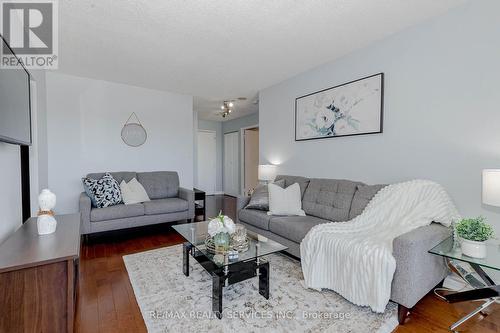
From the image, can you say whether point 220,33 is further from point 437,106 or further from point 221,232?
point 437,106

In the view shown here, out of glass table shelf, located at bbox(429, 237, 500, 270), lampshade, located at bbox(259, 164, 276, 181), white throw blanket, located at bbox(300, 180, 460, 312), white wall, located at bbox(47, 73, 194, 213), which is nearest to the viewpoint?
glass table shelf, located at bbox(429, 237, 500, 270)

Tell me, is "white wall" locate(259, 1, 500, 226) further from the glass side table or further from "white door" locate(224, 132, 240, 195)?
"white door" locate(224, 132, 240, 195)

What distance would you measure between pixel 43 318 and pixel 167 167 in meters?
3.43

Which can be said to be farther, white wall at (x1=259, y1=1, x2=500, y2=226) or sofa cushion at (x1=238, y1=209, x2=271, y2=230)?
sofa cushion at (x1=238, y1=209, x2=271, y2=230)

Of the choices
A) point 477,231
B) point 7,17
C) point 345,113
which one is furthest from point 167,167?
point 477,231

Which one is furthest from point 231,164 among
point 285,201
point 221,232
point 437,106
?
point 437,106

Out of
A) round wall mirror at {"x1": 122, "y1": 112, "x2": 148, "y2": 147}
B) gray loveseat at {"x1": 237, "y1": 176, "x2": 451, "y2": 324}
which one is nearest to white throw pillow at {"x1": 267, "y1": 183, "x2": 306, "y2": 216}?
gray loveseat at {"x1": 237, "y1": 176, "x2": 451, "y2": 324}

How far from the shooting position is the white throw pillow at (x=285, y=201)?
2.84 metres

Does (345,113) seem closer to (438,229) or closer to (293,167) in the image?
(293,167)

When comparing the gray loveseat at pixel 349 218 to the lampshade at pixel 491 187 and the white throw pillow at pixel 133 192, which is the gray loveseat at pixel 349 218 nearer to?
the lampshade at pixel 491 187

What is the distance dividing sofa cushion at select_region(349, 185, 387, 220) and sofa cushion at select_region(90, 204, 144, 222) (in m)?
2.74

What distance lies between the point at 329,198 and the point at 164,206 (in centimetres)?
233

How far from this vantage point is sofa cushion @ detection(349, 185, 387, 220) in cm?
239

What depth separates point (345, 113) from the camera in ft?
9.51
